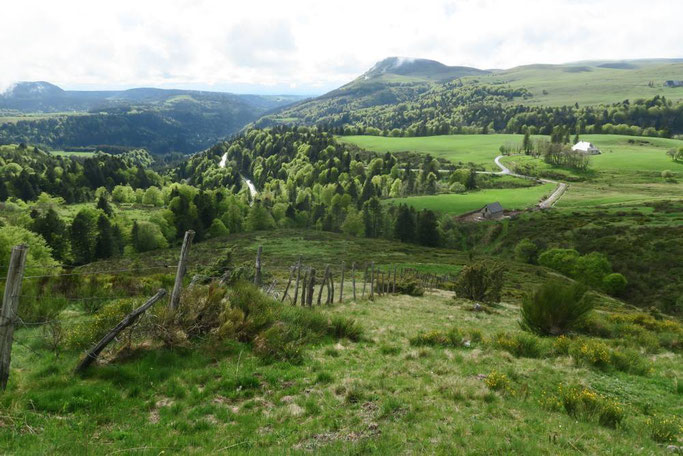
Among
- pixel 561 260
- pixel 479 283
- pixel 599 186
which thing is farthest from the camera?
pixel 599 186

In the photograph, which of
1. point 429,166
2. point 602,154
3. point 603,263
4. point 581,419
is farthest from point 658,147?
point 581,419

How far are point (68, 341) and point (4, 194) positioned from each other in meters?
174

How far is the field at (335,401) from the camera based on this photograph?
6.80 meters

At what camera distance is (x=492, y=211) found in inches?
4119

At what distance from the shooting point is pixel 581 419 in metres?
8.08

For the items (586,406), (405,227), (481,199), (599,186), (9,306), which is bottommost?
(405,227)

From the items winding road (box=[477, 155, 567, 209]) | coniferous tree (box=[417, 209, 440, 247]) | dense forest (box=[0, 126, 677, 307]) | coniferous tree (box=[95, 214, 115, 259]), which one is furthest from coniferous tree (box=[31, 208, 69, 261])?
winding road (box=[477, 155, 567, 209])

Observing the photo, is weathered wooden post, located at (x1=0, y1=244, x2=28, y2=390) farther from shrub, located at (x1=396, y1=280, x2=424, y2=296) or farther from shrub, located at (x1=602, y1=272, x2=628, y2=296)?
shrub, located at (x1=602, y1=272, x2=628, y2=296)

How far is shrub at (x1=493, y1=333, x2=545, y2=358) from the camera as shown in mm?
13281

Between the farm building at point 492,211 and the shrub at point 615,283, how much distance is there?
4632 centimetres

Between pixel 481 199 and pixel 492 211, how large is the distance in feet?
56.1

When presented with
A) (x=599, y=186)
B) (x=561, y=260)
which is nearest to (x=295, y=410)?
(x=561, y=260)

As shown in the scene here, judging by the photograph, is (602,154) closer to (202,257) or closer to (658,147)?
(658,147)

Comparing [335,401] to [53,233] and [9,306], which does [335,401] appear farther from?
[53,233]
